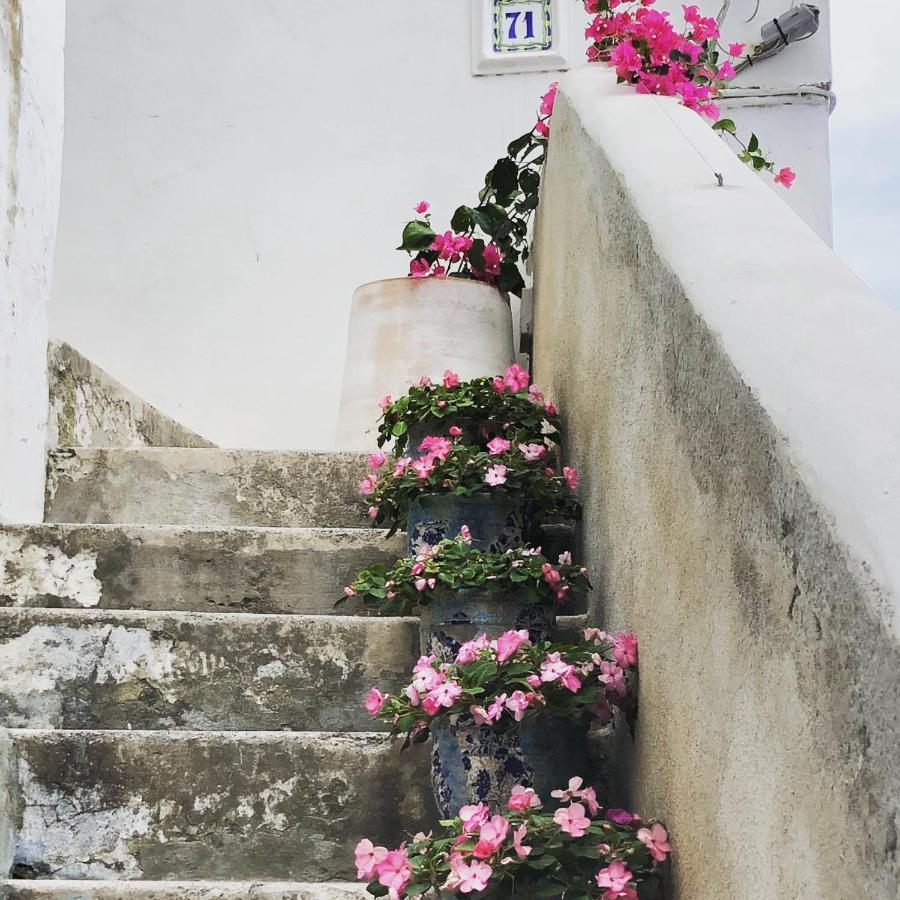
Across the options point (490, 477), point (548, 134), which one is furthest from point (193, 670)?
point (548, 134)

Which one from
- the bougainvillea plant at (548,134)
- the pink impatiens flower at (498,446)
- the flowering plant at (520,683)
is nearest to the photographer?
the flowering plant at (520,683)

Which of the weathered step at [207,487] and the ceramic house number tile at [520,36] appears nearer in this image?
the weathered step at [207,487]

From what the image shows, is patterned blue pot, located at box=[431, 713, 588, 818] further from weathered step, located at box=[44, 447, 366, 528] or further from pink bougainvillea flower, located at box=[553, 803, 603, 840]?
weathered step, located at box=[44, 447, 366, 528]

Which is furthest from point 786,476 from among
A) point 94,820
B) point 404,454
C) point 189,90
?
point 189,90

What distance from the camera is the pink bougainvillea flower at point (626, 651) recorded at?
5.68 ft

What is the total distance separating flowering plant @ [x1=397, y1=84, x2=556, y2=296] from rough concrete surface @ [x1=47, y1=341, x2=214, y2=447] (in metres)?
0.80

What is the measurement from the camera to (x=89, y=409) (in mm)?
3162

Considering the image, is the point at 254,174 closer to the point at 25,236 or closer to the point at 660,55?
the point at 25,236

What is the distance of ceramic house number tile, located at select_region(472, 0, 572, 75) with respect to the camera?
442 centimetres

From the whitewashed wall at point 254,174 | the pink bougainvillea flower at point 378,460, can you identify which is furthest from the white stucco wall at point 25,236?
the whitewashed wall at point 254,174

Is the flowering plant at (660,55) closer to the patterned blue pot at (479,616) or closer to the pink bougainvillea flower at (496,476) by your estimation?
the pink bougainvillea flower at (496,476)

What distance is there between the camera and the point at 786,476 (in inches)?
42.5

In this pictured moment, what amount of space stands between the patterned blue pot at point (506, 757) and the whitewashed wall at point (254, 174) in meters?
2.58

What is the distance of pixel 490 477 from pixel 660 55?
97cm
